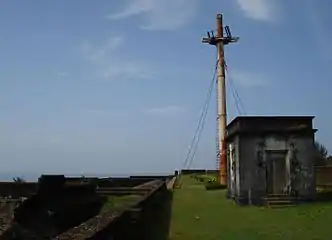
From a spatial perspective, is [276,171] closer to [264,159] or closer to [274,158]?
[274,158]

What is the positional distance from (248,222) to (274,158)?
10.9 metres

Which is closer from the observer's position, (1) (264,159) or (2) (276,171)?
(1) (264,159)

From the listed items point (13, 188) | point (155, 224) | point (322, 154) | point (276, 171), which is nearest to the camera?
point (155, 224)

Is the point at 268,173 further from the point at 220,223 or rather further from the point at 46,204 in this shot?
the point at 46,204

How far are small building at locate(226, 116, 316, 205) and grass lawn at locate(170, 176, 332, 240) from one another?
2.06 meters

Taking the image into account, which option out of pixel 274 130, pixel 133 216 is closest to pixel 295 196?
pixel 274 130

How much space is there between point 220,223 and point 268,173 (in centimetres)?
1127

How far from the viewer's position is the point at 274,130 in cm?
3130

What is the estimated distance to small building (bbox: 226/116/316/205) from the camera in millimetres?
30875

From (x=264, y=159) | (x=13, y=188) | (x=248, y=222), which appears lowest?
(x=248, y=222)

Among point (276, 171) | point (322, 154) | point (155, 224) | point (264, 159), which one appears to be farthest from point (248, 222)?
point (322, 154)

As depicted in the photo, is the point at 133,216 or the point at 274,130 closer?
the point at 133,216

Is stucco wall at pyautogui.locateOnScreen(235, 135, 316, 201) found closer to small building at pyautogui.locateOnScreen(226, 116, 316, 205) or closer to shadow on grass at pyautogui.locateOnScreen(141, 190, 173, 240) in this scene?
small building at pyautogui.locateOnScreen(226, 116, 316, 205)

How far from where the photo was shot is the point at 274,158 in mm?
31344
